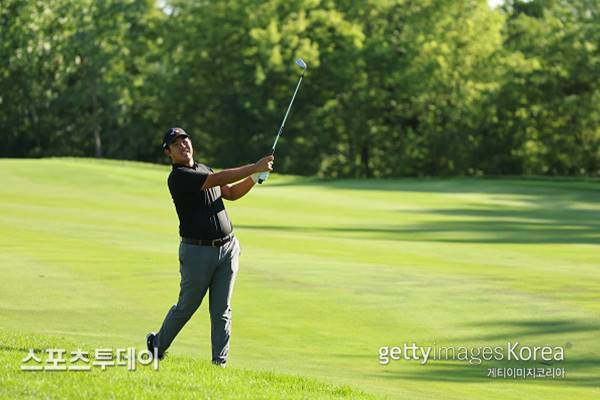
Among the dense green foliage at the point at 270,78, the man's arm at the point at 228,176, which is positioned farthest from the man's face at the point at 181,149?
the dense green foliage at the point at 270,78

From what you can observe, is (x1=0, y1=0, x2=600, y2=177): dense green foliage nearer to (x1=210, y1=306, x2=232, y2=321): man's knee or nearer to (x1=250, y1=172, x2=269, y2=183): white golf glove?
(x1=250, y1=172, x2=269, y2=183): white golf glove

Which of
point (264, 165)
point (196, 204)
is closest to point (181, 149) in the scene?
point (196, 204)

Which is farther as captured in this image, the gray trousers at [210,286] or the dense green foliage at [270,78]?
the dense green foliage at [270,78]

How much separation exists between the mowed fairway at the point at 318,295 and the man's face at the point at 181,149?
1533 mm

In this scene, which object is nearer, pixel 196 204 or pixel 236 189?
pixel 196 204

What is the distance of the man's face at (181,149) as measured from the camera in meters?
9.77

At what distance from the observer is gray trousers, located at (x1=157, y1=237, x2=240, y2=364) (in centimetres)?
973

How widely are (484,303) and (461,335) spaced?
207 centimetres

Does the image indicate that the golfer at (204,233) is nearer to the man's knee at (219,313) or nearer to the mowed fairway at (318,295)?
the man's knee at (219,313)

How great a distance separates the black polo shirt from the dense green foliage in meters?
48.8

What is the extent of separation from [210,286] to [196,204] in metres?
0.68

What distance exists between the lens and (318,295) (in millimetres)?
15047

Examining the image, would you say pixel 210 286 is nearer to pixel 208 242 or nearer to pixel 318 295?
pixel 208 242

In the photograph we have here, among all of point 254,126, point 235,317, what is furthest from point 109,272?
point 254,126
